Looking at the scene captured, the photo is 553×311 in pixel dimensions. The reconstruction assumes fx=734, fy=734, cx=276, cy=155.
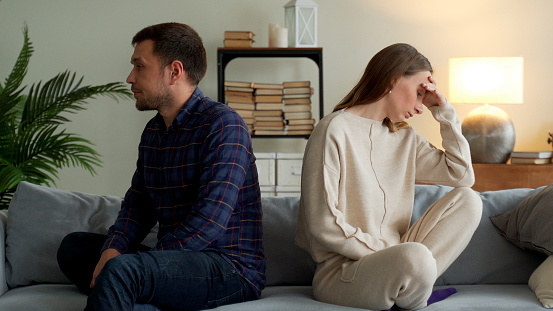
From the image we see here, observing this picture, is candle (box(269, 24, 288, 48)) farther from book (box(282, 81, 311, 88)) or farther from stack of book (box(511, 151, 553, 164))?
stack of book (box(511, 151, 553, 164))

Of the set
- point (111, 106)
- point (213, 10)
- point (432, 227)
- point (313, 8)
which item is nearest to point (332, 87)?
point (313, 8)

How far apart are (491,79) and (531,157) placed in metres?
0.49

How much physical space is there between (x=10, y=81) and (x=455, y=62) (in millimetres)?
2406

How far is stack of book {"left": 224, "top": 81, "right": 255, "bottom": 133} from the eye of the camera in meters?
4.18

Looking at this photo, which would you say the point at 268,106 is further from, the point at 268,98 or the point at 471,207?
the point at 471,207

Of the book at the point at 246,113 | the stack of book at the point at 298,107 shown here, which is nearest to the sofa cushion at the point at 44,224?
the book at the point at 246,113

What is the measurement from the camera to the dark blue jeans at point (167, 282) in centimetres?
168

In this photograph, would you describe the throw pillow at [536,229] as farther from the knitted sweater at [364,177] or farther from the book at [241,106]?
the book at [241,106]

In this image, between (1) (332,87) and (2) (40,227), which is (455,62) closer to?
(1) (332,87)

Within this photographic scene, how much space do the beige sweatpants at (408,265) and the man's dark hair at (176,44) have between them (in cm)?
70

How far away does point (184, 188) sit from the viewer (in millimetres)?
2049

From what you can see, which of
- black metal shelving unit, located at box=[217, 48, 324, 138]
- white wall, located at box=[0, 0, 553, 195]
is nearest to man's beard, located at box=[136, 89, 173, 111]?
black metal shelving unit, located at box=[217, 48, 324, 138]

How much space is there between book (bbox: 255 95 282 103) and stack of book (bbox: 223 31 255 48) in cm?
30

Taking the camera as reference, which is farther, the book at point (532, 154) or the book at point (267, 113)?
the book at point (267, 113)
